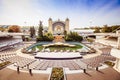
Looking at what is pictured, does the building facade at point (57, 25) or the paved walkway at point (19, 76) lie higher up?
the building facade at point (57, 25)

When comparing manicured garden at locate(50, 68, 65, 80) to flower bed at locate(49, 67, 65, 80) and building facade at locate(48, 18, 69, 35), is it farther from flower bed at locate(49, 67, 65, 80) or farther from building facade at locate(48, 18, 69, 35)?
building facade at locate(48, 18, 69, 35)

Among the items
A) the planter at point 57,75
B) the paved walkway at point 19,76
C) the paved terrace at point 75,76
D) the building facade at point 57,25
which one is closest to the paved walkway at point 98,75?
the paved terrace at point 75,76

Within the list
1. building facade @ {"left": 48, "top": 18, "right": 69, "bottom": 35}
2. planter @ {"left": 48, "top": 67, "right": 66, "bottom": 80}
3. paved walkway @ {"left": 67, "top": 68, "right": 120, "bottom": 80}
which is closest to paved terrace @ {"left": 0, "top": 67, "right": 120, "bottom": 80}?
paved walkway @ {"left": 67, "top": 68, "right": 120, "bottom": 80}

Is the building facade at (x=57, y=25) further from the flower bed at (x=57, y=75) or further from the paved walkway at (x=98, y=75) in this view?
the flower bed at (x=57, y=75)

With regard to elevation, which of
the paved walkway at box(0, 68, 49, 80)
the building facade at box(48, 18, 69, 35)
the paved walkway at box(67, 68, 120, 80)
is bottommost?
the paved walkway at box(67, 68, 120, 80)

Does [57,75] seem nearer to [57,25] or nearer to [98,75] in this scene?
[98,75]

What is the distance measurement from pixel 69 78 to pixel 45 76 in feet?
6.75

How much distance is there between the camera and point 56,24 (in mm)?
Result: 39781

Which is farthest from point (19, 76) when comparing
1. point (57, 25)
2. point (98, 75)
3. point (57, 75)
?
point (57, 25)

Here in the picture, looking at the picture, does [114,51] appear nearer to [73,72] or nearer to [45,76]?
[73,72]

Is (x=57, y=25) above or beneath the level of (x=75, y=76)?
above

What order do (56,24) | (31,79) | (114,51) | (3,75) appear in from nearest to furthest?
(114,51)
(31,79)
(3,75)
(56,24)

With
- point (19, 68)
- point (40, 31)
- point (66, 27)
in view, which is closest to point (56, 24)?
point (66, 27)

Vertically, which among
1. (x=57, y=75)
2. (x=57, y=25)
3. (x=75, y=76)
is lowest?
(x=75, y=76)
